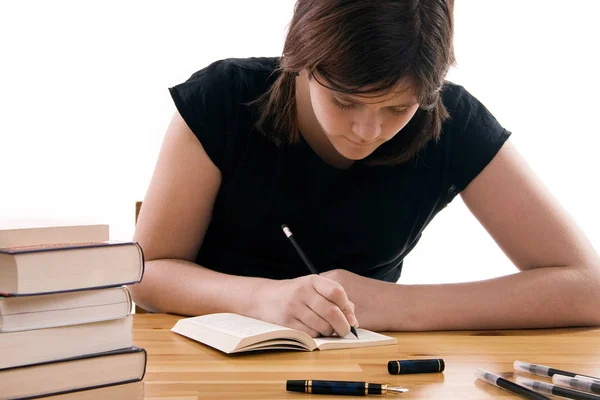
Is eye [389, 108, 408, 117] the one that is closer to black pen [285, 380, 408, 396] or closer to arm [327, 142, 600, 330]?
arm [327, 142, 600, 330]

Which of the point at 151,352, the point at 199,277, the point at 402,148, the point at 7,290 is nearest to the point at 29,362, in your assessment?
the point at 7,290

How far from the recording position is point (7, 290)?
0.76 metres

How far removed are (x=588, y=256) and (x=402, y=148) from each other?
0.42 metres

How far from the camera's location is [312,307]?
3.82ft

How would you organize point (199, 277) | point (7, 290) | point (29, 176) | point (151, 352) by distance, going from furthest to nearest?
point (29, 176) < point (199, 277) < point (151, 352) < point (7, 290)

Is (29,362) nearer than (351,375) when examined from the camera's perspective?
Yes

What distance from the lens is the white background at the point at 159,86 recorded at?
2.95 meters

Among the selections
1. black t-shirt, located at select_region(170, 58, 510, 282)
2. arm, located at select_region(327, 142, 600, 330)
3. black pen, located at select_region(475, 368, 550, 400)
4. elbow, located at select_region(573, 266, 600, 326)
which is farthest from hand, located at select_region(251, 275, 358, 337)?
elbow, located at select_region(573, 266, 600, 326)

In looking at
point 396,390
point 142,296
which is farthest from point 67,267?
point 142,296

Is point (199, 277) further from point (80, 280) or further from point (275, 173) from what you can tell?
point (80, 280)

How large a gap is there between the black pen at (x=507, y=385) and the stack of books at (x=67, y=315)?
1.45 feet

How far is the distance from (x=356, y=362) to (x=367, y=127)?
1.24 feet

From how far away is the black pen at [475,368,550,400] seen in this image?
2.95ft

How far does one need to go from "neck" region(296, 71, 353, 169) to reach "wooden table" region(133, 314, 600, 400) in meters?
0.45
